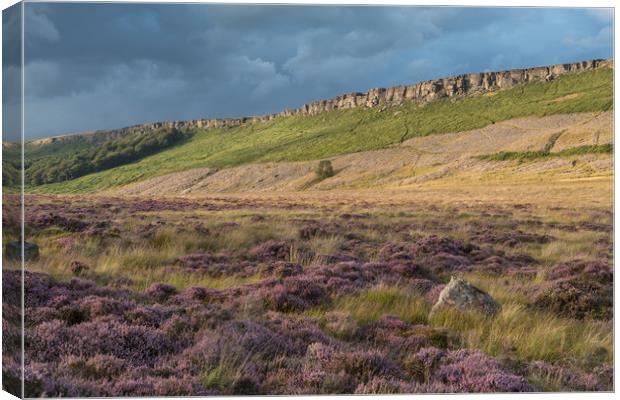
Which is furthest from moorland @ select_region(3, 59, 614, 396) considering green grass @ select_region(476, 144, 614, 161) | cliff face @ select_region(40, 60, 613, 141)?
cliff face @ select_region(40, 60, 613, 141)

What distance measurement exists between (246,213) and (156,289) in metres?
2.72

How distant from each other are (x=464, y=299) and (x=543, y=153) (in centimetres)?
357

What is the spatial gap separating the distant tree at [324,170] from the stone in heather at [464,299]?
2.85 meters

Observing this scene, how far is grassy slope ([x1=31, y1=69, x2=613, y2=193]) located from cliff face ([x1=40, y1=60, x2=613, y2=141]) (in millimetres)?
122

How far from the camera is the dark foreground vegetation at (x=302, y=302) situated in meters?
5.44

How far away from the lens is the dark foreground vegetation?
5441 mm

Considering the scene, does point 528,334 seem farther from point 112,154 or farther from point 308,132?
point 112,154

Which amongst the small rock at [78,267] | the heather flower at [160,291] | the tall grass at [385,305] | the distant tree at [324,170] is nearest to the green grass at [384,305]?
the tall grass at [385,305]

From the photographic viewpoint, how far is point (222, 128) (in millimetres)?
7656

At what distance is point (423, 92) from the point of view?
7602 millimetres

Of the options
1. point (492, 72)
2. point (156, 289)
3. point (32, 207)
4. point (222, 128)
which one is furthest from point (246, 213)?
point (492, 72)

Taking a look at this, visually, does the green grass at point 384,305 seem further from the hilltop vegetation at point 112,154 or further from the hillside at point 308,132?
the hilltop vegetation at point 112,154

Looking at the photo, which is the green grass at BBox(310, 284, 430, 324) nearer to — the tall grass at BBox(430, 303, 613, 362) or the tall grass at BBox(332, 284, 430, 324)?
the tall grass at BBox(332, 284, 430, 324)

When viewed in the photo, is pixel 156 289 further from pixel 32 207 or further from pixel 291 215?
pixel 291 215
